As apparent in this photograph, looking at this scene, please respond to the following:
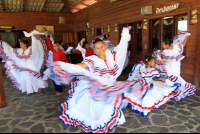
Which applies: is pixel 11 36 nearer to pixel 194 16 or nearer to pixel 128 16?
pixel 128 16

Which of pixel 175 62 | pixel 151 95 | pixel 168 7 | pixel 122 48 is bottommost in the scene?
pixel 151 95

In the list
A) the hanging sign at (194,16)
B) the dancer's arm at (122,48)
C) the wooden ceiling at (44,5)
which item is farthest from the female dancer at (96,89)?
the wooden ceiling at (44,5)

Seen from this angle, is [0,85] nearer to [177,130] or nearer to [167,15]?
[177,130]

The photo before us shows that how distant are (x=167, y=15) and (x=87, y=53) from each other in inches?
117

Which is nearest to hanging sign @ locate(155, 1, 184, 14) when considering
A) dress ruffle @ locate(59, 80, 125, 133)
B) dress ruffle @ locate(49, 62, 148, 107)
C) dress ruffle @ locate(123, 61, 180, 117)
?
dress ruffle @ locate(123, 61, 180, 117)

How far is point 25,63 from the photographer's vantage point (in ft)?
15.2

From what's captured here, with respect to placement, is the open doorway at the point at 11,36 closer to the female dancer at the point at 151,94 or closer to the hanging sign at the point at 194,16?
the hanging sign at the point at 194,16

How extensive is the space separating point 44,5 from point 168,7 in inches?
366

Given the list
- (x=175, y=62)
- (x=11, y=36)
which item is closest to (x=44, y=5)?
(x=11, y=36)

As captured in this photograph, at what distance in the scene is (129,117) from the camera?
3.11 meters

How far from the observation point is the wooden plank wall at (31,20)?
11.5 m

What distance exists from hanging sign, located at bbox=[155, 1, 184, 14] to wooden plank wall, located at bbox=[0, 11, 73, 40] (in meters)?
9.27

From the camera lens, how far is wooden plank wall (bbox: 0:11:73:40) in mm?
→ 11480

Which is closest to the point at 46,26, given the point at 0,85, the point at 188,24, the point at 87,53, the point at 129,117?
the point at 87,53
